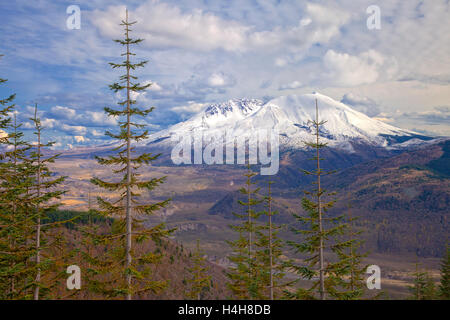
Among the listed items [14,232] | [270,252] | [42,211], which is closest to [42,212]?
[42,211]

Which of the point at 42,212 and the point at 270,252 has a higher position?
the point at 42,212

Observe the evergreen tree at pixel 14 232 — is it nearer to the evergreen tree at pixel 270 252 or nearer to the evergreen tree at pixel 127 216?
the evergreen tree at pixel 127 216

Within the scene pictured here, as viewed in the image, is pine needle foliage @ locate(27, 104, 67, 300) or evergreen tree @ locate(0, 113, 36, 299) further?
pine needle foliage @ locate(27, 104, 67, 300)

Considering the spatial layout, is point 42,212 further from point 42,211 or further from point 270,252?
point 270,252

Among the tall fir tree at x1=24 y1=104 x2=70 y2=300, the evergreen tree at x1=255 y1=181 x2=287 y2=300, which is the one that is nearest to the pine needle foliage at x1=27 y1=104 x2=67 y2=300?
the tall fir tree at x1=24 y1=104 x2=70 y2=300

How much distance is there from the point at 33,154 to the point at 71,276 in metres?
8.25

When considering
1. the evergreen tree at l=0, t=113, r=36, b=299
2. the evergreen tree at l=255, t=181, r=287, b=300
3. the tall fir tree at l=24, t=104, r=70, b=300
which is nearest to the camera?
the evergreen tree at l=0, t=113, r=36, b=299

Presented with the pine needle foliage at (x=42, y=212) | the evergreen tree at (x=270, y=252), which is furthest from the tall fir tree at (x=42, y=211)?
the evergreen tree at (x=270, y=252)

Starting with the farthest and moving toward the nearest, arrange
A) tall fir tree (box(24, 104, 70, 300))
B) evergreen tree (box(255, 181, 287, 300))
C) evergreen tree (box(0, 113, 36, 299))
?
evergreen tree (box(255, 181, 287, 300)), tall fir tree (box(24, 104, 70, 300)), evergreen tree (box(0, 113, 36, 299))

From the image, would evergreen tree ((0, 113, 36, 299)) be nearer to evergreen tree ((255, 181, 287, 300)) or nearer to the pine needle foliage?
the pine needle foliage

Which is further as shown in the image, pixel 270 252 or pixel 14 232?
pixel 270 252

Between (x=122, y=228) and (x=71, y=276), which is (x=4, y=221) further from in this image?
(x=122, y=228)
